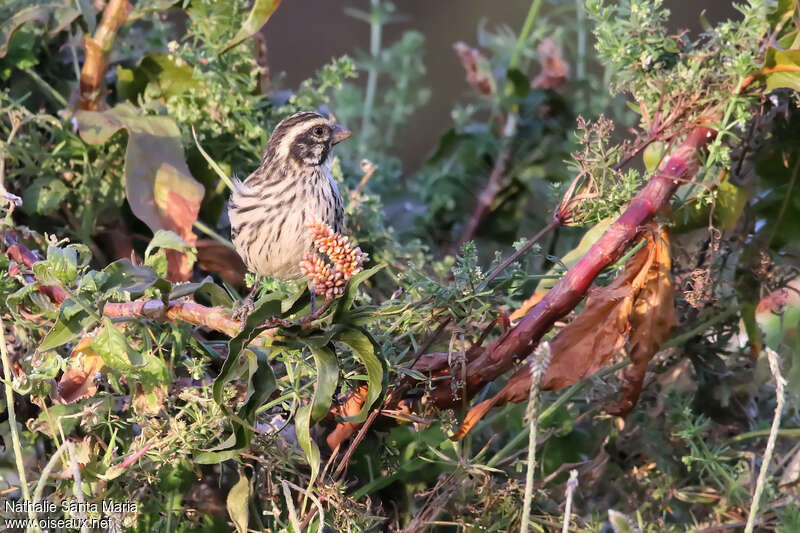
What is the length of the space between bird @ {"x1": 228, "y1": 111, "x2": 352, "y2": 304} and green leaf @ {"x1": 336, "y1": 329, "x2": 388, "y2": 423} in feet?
2.96

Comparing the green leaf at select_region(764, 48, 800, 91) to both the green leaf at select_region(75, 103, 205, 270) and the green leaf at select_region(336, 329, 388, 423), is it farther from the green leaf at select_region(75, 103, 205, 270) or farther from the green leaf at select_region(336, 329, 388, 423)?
the green leaf at select_region(75, 103, 205, 270)

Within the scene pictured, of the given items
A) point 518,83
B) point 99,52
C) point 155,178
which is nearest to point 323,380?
point 155,178

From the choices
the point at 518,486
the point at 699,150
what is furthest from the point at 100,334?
the point at 699,150

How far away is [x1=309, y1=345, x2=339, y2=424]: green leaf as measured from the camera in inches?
77.3

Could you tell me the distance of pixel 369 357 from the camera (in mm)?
1983

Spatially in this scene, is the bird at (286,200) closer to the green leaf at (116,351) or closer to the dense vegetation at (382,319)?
the dense vegetation at (382,319)

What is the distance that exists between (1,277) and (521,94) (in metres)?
2.04

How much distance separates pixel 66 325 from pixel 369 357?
60cm

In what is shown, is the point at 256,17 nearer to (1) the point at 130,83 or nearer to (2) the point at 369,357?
(1) the point at 130,83

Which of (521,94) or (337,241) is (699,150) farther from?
(521,94)

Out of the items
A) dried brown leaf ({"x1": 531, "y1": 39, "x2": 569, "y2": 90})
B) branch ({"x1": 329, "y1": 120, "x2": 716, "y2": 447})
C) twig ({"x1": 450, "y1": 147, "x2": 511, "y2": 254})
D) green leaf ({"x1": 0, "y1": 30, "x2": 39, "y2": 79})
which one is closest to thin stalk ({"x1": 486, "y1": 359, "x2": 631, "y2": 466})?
branch ({"x1": 329, "y1": 120, "x2": 716, "y2": 447})

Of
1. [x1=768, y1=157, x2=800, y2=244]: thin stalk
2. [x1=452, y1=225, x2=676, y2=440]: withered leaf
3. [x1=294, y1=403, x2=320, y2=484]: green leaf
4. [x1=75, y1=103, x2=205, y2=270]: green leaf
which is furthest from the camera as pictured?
[x1=75, y1=103, x2=205, y2=270]: green leaf

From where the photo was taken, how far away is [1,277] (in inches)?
89.2

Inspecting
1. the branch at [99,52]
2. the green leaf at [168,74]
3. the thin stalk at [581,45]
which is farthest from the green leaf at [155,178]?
the thin stalk at [581,45]
